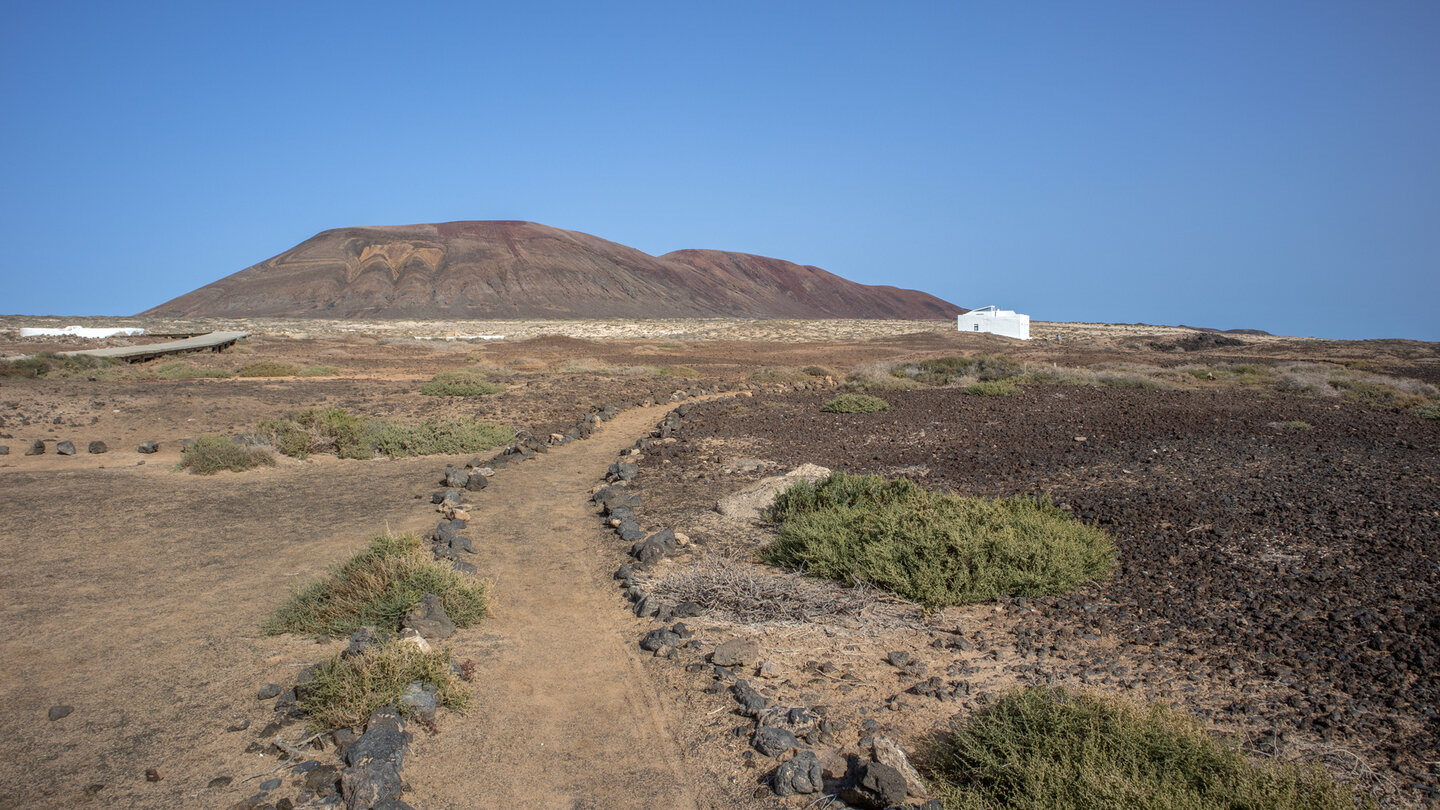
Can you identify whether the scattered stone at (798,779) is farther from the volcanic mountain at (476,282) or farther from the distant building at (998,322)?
the volcanic mountain at (476,282)

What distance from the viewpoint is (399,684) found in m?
4.31

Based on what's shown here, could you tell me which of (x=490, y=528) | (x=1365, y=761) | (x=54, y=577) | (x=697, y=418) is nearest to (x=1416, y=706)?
(x=1365, y=761)

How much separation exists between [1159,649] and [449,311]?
105m

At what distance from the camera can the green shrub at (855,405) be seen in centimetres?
1536

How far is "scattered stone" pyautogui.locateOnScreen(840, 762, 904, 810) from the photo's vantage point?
3.28 m

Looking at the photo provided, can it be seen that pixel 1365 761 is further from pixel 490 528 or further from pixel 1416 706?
pixel 490 528

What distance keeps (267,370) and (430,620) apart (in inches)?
918

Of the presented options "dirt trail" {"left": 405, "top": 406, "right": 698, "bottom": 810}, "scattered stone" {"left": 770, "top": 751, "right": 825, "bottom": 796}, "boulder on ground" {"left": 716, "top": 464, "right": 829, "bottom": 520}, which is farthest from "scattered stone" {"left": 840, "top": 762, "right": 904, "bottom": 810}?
"boulder on ground" {"left": 716, "top": 464, "right": 829, "bottom": 520}

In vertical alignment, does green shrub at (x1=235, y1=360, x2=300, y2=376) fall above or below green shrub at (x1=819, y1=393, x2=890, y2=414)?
above

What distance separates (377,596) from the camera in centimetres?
562

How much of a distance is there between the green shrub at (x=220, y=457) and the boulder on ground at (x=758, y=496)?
7.14 metres

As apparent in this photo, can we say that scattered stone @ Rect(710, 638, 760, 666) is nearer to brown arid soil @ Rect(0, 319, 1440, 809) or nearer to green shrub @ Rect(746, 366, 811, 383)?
brown arid soil @ Rect(0, 319, 1440, 809)

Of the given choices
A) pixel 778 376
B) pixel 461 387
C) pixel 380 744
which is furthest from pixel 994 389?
pixel 380 744

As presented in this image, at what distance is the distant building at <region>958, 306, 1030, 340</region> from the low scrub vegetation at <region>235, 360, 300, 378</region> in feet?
151
